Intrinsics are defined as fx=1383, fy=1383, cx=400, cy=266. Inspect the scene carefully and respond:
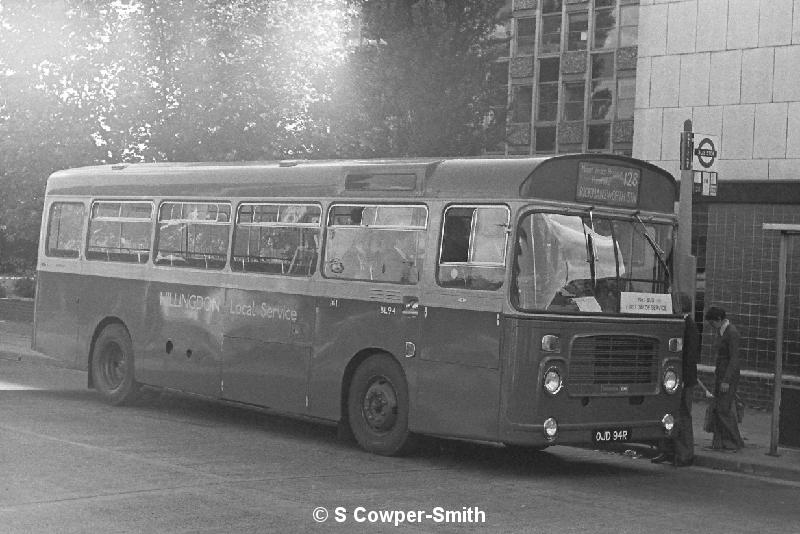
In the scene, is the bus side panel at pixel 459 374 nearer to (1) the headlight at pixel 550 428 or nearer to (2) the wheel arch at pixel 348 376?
(1) the headlight at pixel 550 428

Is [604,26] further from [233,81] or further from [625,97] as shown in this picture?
[233,81]

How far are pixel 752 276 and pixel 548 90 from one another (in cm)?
4338

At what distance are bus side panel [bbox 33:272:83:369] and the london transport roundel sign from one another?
8.04 metres

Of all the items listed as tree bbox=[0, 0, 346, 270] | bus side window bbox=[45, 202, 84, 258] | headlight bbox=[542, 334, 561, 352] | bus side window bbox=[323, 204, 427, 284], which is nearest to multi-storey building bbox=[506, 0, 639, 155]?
tree bbox=[0, 0, 346, 270]

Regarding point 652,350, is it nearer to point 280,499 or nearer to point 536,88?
point 280,499

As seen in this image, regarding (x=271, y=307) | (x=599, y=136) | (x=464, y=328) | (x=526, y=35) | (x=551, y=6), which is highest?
(x=551, y=6)

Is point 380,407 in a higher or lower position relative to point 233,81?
lower

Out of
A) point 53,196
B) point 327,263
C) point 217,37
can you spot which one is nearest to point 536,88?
point 217,37

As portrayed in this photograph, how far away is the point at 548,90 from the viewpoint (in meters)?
64.4

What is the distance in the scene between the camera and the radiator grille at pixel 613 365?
12.5 m

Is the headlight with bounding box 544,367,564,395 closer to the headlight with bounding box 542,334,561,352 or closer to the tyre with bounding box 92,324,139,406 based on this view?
the headlight with bounding box 542,334,561,352

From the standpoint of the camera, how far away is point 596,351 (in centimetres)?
1264

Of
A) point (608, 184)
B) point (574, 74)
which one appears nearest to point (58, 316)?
point (608, 184)

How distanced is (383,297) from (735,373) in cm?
409
